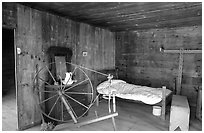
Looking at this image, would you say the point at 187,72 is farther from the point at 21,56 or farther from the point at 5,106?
the point at 5,106

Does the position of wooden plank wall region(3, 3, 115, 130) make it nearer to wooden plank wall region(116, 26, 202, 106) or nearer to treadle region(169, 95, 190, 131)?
wooden plank wall region(116, 26, 202, 106)

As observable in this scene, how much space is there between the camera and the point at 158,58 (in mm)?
4578

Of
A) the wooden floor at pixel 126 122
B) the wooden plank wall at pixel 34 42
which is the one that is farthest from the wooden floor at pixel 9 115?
the wooden plank wall at pixel 34 42

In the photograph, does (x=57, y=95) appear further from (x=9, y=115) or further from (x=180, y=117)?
(x=180, y=117)

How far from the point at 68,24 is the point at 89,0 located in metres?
1.30

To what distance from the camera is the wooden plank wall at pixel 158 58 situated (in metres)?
4.10

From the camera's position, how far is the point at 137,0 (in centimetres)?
231

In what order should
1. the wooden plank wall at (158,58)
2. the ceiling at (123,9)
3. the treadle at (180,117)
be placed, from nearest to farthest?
the ceiling at (123,9), the treadle at (180,117), the wooden plank wall at (158,58)

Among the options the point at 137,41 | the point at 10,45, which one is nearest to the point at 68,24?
the point at 137,41

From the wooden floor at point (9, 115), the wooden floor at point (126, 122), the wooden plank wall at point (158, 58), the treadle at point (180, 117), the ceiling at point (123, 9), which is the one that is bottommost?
the wooden floor at point (126, 122)

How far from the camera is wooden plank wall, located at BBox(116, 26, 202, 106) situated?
4098mm

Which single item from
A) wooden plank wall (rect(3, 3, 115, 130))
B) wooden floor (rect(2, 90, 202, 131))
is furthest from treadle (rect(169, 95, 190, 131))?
wooden plank wall (rect(3, 3, 115, 130))

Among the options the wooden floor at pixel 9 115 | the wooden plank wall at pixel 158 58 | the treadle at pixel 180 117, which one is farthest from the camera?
the wooden plank wall at pixel 158 58

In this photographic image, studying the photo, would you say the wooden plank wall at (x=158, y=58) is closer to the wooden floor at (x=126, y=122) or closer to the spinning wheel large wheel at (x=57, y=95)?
the wooden floor at (x=126, y=122)
